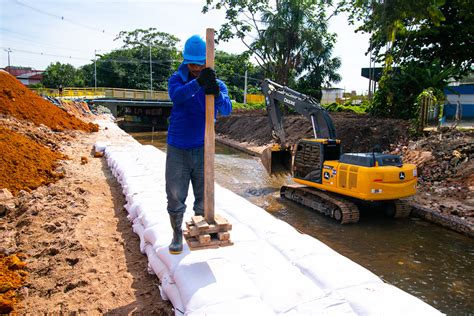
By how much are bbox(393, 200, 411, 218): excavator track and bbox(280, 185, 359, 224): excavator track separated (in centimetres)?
88

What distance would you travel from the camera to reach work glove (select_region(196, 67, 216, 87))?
2.68 meters

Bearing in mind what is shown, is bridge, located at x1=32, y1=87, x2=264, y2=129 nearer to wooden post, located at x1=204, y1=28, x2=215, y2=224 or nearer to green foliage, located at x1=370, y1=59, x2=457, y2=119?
green foliage, located at x1=370, y1=59, x2=457, y2=119

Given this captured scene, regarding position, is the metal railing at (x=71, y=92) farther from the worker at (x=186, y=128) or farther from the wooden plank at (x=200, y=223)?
the wooden plank at (x=200, y=223)

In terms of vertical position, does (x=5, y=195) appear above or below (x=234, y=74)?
below

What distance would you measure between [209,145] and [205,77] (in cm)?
51

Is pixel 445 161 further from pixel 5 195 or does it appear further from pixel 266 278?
pixel 5 195

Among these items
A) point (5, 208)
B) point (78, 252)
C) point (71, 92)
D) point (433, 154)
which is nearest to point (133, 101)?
point (71, 92)

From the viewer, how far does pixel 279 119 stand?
9.55 m

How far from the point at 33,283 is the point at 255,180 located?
8.35 meters

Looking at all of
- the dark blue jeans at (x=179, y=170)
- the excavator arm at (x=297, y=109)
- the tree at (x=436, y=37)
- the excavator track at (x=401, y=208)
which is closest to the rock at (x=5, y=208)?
the dark blue jeans at (x=179, y=170)

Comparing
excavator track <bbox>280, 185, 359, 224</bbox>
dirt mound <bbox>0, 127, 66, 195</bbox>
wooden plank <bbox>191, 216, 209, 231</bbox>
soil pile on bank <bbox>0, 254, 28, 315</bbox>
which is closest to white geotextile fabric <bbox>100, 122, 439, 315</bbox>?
wooden plank <bbox>191, 216, 209, 231</bbox>

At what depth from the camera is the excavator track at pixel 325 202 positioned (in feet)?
23.3

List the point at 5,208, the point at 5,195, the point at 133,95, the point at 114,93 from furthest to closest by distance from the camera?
1. the point at 133,95
2. the point at 114,93
3. the point at 5,195
4. the point at 5,208

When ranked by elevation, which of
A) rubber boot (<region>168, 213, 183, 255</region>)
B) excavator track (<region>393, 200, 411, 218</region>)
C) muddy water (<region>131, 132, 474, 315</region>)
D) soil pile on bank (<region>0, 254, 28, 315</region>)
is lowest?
muddy water (<region>131, 132, 474, 315</region>)
